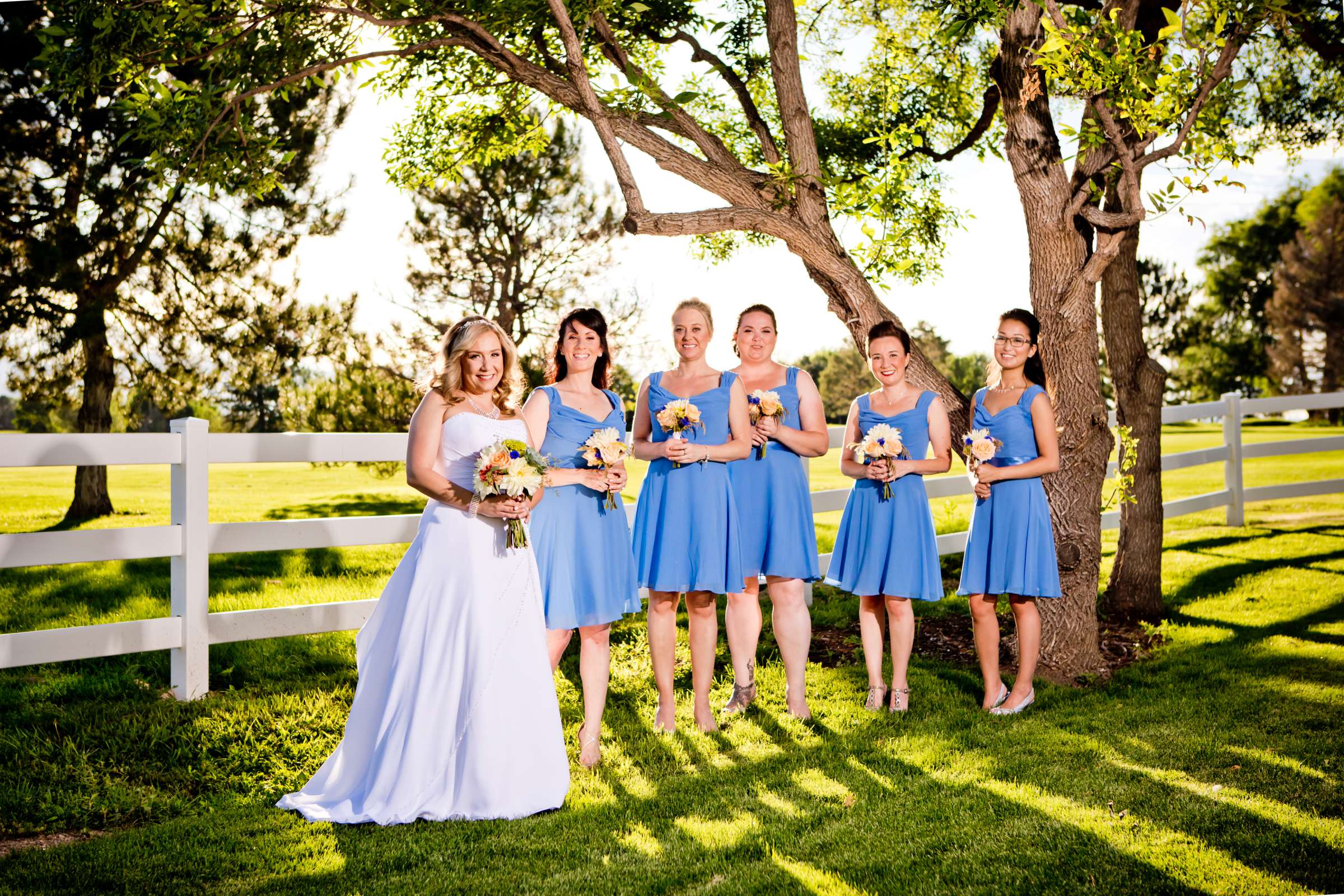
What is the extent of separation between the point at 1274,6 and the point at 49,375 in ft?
52.9

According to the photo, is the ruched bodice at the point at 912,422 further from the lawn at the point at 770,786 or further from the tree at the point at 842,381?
the tree at the point at 842,381

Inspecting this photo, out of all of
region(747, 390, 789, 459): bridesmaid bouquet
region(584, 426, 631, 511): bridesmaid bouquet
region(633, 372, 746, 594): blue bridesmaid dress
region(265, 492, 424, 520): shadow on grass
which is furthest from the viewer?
region(265, 492, 424, 520): shadow on grass

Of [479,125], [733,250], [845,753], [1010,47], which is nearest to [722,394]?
[845,753]

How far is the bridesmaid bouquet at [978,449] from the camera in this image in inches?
224

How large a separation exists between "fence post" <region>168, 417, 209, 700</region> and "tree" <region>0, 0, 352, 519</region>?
9668 mm

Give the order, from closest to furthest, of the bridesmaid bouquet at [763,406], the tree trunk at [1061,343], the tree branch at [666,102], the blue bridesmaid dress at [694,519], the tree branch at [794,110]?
the blue bridesmaid dress at [694,519]
the bridesmaid bouquet at [763,406]
the tree branch at [666,102]
the tree trunk at [1061,343]
the tree branch at [794,110]

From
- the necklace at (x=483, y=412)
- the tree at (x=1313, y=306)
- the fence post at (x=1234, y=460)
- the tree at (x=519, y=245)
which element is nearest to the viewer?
the necklace at (x=483, y=412)

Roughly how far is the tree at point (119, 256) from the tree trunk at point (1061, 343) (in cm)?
1109

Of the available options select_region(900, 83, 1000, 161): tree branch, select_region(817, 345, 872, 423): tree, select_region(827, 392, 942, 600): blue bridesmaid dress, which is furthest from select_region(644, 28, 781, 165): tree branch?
A: select_region(817, 345, 872, 423): tree

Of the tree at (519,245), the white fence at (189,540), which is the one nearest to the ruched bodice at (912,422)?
the white fence at (189,540)

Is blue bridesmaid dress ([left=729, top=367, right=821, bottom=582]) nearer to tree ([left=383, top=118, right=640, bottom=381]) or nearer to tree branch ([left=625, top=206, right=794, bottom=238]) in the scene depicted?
tree branch ([left=625, top=206, right=794, bottom=238])

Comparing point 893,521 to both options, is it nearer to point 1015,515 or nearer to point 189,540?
point 1015,515

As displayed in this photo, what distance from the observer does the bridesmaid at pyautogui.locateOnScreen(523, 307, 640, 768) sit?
4863 mm

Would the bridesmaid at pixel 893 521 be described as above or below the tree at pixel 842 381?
below
